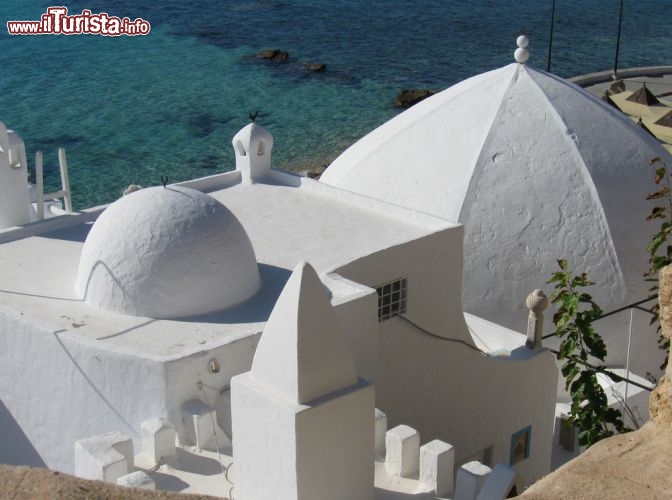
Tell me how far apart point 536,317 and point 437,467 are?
5.43 m

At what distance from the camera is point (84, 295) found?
39.6ft

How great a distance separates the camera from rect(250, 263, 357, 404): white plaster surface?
322 inches

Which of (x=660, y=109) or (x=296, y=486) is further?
(x=660, y=109)

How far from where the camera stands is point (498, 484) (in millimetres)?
8789

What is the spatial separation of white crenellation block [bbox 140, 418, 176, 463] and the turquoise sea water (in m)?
28.9

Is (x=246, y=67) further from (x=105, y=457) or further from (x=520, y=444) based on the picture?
(x=105, y=457)

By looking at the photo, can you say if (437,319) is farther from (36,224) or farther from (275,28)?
(275,28)

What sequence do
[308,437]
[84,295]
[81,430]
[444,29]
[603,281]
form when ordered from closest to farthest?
[308,437], [81,430], [84,295], [603,281], [444,29]

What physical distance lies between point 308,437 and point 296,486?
43 cm

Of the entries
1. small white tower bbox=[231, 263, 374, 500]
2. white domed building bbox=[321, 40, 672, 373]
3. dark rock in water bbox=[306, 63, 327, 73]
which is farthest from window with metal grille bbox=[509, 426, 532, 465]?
dark rock in water bbox=[306, 63, 327, 73]

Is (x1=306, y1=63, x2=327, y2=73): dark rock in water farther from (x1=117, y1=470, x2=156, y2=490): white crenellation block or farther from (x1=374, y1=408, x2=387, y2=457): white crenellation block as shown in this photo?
(x1=117, y1=470, x2=156, y2=490): white crenellation block

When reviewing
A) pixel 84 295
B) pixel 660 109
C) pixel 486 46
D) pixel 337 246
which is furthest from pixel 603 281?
pixel 486 46

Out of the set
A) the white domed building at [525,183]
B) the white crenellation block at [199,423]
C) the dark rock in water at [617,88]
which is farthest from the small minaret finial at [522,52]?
the dark rock in water at [617,88]

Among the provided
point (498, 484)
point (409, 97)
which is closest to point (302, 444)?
point (498, 484)
